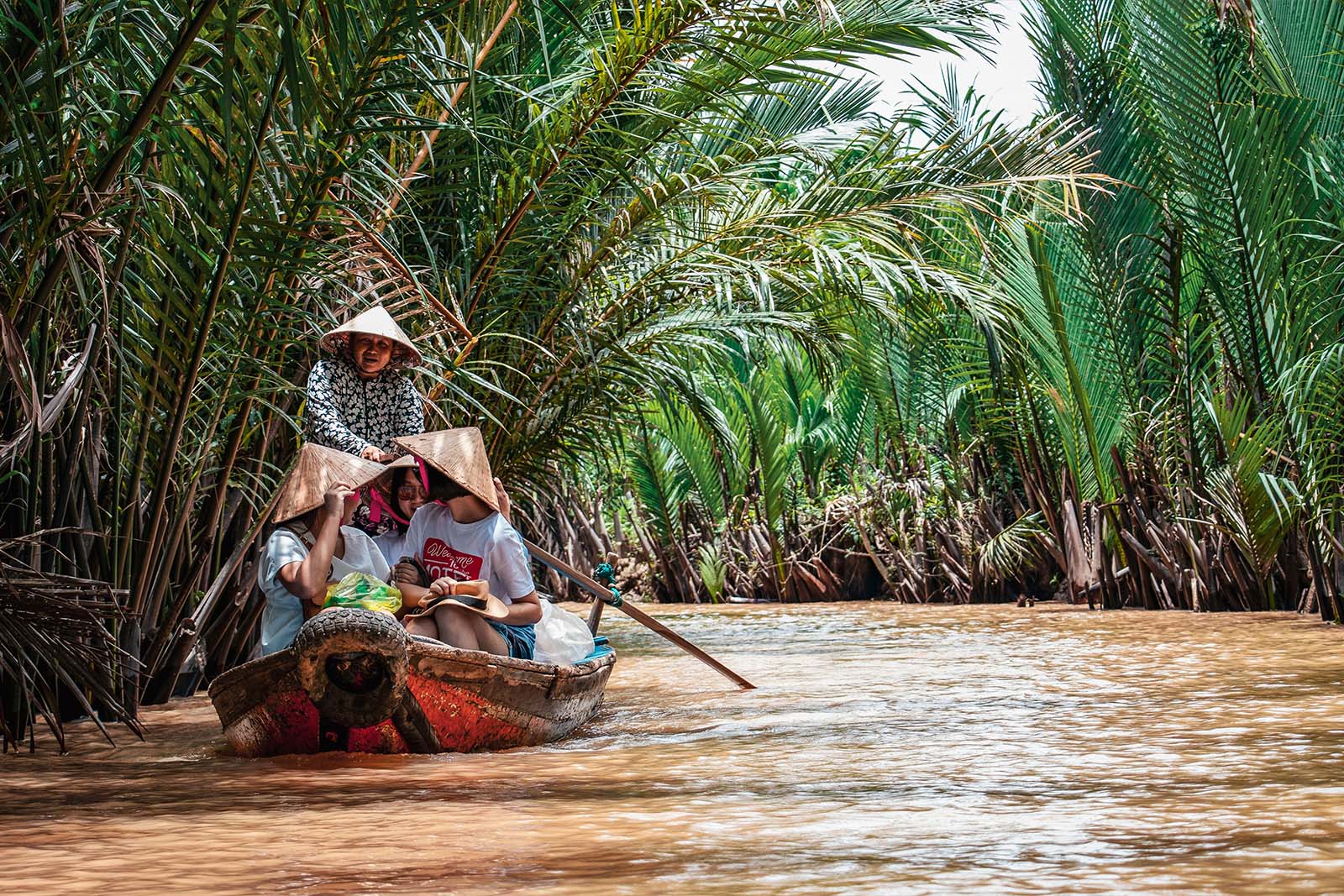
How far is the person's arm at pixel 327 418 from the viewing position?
5352 mm

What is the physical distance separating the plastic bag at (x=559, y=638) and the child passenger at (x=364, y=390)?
0.92m

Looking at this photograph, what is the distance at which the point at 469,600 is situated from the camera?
16.0ft

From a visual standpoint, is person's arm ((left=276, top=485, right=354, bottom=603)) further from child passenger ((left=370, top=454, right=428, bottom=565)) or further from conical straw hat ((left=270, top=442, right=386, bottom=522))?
child passenger ((left=370, top=454, right=428, bottom=565))

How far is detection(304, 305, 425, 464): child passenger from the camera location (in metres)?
5.45

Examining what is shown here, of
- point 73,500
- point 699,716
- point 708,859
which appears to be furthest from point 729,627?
point 708,859

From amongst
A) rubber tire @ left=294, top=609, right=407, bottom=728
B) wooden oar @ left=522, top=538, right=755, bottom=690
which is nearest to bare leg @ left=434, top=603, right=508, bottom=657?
rubber tire @ left=294, top=609, right=407, bottom=728

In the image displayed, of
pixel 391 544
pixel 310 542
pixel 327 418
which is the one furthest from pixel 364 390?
pixel 310 542

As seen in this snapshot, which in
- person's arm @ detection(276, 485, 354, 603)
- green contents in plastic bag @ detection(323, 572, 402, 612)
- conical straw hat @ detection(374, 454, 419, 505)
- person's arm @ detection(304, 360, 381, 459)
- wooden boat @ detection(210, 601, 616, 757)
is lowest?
wooden boat @ detection(210, 601, 616, 757)

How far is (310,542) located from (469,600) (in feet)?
2.02

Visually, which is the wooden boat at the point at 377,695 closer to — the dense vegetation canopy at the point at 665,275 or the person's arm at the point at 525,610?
the person's arm at the point at 525,610

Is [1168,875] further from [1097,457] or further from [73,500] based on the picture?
[1097,457]

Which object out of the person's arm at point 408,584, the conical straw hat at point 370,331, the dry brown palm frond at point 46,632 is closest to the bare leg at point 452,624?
the person's arm at point 408,584

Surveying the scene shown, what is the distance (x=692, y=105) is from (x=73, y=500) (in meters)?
Answer: 3.95

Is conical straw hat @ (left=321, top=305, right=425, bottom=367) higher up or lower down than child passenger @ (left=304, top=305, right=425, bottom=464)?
higher up
